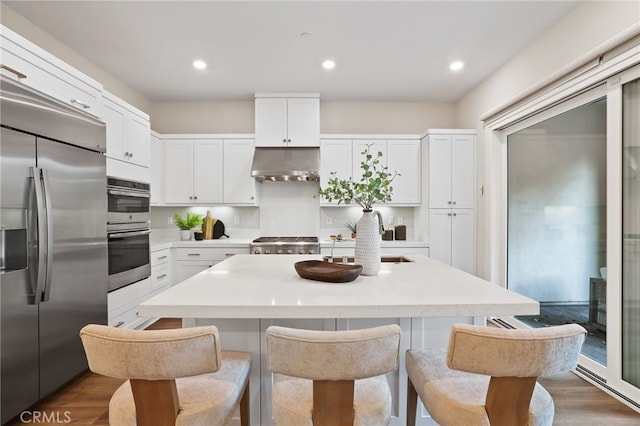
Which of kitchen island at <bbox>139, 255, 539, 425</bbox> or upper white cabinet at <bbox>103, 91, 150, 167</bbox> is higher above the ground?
upper white cabinet at <bbox>103, 91, 150, 167</bbox>

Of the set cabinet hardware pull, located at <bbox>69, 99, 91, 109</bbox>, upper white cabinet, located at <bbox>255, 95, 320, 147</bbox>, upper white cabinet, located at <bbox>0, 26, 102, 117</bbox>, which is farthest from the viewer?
upper white cabinet, located at <bbox>255, 95, 320, 147</bbox>

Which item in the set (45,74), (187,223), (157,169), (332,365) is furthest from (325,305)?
(157,169)

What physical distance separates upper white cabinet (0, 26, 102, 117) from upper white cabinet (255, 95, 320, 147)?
1.92m

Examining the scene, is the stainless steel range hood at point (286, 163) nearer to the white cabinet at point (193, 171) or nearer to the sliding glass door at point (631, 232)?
the white cabinet at point (193, 171)

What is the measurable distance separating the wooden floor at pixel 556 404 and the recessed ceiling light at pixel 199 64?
2.99m

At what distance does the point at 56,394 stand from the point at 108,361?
1.91 meters

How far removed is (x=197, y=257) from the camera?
4078 mm

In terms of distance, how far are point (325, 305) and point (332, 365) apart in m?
0.31

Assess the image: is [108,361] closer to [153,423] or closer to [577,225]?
[153,423]

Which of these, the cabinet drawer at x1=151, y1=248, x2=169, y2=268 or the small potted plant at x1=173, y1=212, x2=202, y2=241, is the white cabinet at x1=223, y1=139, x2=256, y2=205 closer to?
the small potted plant at x1=173, y1=212, x2=202, y2=241

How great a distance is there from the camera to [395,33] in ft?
9.41

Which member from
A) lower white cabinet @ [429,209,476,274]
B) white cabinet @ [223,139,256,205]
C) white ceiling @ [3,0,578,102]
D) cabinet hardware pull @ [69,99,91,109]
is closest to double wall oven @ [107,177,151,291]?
cabinet hardware pull @ [69,99,91,109]

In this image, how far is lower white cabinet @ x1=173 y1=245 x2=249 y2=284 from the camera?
4.06 m

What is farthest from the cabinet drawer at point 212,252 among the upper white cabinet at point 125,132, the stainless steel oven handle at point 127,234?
the upper white cabinet at point 125,132
